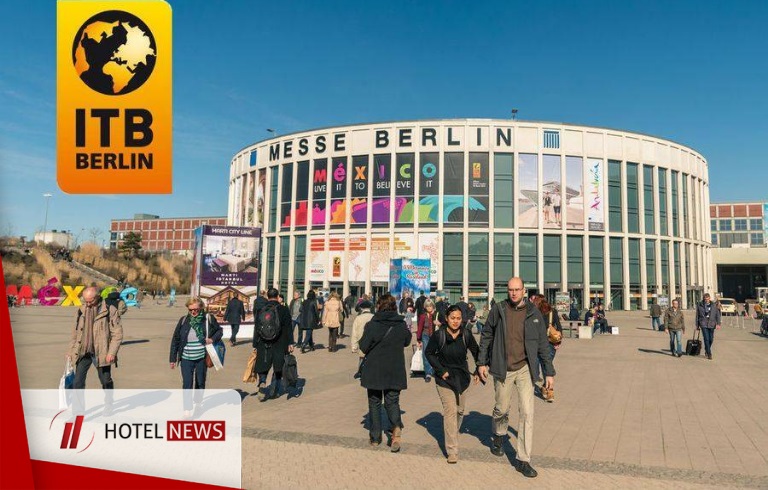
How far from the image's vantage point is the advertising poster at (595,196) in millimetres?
46594

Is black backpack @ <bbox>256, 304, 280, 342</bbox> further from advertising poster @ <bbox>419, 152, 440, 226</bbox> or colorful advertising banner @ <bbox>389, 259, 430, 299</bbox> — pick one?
advertising poster @ <bbox>419, 152, 440, 226</bbox>

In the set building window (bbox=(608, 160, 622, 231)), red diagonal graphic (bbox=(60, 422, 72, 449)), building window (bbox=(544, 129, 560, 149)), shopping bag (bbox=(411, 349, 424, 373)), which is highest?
building window (bbox=(544, 129, 560, 149))

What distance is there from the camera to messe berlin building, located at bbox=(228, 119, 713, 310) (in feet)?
149

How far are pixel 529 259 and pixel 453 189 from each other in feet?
30.6

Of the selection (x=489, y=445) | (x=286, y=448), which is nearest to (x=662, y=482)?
(x=489, y=445)

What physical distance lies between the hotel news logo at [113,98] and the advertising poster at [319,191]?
1814 inches

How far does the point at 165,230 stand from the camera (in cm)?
12525

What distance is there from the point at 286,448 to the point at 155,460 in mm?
1413

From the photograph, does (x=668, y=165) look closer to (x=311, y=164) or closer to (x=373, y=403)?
(x=311, y=164)

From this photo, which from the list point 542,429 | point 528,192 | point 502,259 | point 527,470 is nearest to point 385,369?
point 527,470

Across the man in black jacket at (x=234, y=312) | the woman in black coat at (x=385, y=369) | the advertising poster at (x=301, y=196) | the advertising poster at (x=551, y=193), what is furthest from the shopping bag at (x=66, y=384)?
the advertising poster at (x=301, y=196)

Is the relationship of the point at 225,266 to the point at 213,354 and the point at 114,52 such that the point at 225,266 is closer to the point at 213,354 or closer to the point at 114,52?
the point at 213,354

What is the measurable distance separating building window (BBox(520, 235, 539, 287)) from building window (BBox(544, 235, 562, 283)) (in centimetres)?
94

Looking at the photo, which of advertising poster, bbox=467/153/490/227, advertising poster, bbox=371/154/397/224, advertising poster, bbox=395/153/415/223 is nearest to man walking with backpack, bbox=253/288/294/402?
advertising poster, bbox=395/153/415/223
